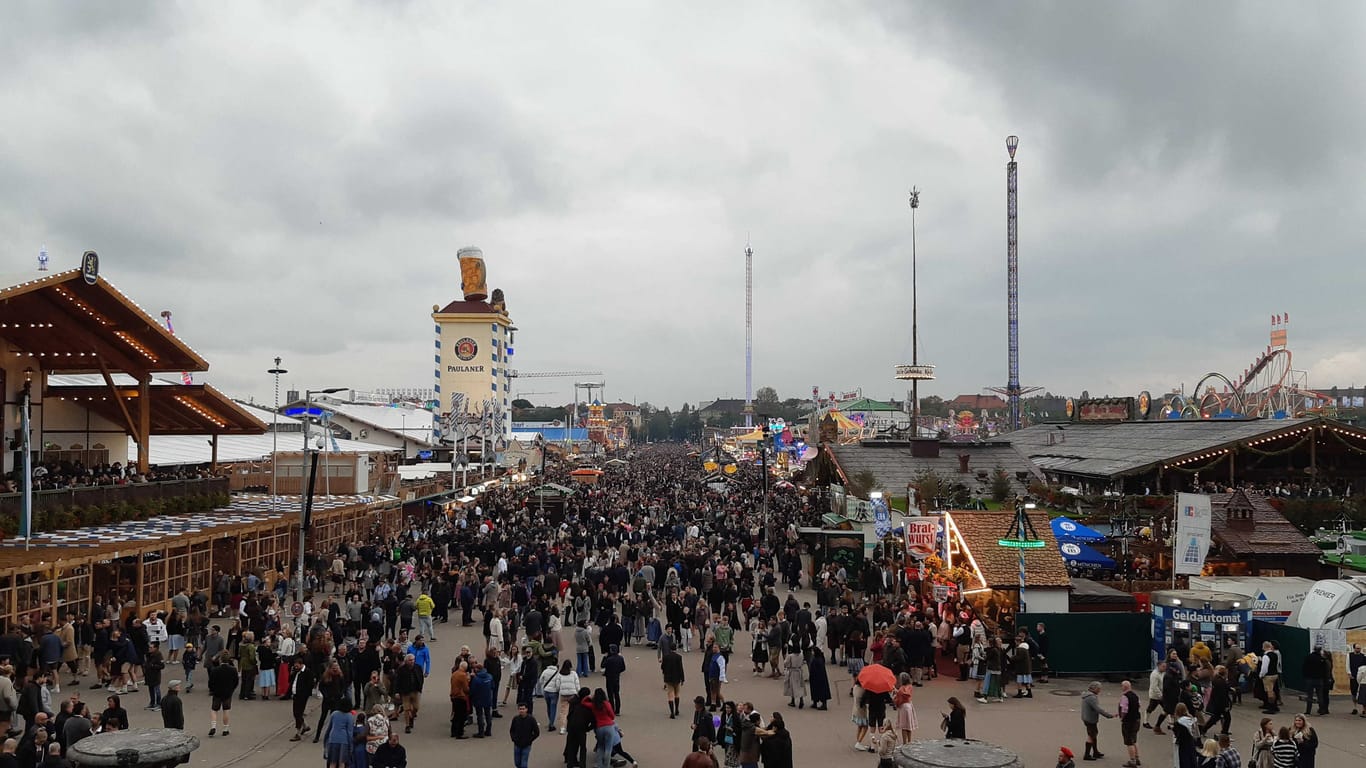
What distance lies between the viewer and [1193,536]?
18734mm

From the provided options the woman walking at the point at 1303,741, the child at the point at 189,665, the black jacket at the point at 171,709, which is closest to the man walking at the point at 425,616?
the child at the point at 189,665

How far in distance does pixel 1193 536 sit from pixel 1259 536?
577cm

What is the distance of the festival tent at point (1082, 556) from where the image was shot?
2014 centimetres

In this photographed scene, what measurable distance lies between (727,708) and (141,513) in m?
19.2

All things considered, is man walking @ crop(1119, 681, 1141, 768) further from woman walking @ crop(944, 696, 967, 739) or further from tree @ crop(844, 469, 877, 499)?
tree @ crop(844, 469, 877, 499)

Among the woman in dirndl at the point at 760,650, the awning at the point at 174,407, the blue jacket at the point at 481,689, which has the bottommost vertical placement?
the woman in dirndl at the point at 760,650

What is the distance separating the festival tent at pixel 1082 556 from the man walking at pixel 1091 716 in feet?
24.0

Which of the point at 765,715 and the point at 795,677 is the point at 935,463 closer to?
the point at 795,677

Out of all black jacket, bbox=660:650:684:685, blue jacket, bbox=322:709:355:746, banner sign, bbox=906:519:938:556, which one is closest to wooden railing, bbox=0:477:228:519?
blue jacket, bbox=322:709:355:746

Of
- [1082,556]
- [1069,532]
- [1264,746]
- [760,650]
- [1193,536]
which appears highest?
[1193,536]

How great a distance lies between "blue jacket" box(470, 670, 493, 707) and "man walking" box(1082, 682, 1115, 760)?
291 inches

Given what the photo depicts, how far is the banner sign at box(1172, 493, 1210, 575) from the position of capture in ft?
61.2

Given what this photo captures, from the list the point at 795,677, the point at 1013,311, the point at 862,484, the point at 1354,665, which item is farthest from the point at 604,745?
the point at 1013,311

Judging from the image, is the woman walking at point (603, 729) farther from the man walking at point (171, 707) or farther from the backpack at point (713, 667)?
the man walking at point (171, 707)
